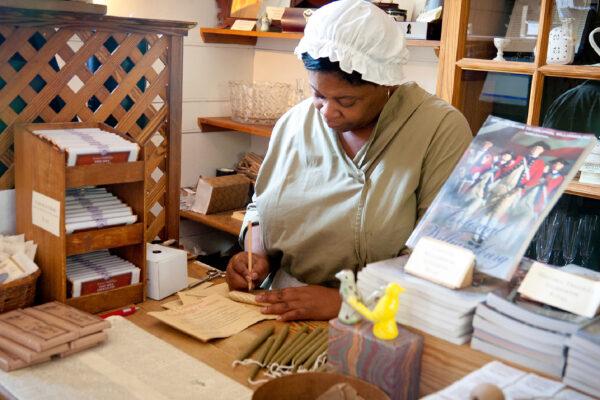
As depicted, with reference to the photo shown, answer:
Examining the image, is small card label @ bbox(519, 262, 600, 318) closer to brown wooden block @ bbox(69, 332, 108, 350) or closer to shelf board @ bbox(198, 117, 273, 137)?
brown wooden block @ bbox(69, 332, 108, 350)

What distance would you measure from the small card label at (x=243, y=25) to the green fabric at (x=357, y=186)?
1.73 m

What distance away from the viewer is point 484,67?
2609 millimetres

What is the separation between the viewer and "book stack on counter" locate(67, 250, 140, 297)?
168 centimetres

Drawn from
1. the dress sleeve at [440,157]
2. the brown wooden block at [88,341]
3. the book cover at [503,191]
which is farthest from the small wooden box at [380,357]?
the dress sleeve at [440,157]

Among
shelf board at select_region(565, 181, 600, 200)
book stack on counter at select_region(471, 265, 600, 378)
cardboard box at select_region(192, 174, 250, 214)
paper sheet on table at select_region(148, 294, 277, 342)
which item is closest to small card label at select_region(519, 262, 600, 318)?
book stack on counter at select_region(471, 265, 600, 378)

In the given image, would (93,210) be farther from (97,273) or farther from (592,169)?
(592,169)

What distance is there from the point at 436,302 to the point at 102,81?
49.8 inches

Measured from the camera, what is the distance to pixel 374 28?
1706mm

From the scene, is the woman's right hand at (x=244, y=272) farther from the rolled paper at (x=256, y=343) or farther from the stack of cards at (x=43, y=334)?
the stack of cards at (x=43, y=334)

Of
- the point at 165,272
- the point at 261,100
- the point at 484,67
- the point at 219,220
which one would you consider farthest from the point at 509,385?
the point at 261,100

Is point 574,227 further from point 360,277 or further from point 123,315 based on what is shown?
point 123,315

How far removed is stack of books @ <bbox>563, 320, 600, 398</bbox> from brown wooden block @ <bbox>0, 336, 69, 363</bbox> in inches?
38.4

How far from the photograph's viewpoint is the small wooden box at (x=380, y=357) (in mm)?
1110

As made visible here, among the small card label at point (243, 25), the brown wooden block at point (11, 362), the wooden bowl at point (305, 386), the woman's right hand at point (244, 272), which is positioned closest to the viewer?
the wooden bowl at point (305, 386)
